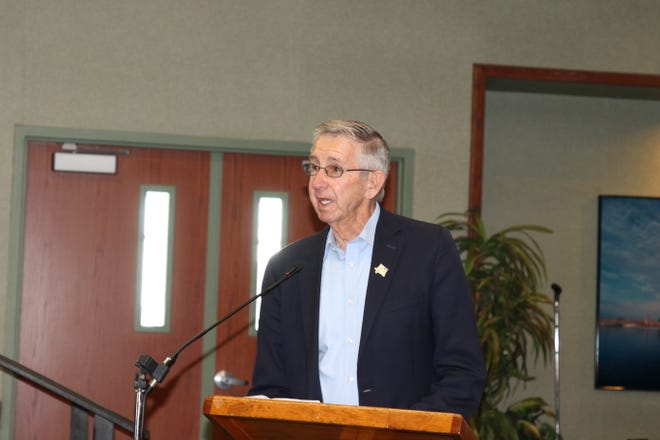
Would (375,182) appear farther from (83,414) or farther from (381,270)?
(83,414)

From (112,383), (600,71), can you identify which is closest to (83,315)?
(112,383)

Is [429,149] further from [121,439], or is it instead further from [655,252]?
[121,439]

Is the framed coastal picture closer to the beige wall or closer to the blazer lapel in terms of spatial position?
the beige wall

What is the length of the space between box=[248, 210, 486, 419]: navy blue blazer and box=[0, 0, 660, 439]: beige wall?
2484 mm

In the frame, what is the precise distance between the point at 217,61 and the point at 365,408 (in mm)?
3373

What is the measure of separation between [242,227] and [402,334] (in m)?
2.65

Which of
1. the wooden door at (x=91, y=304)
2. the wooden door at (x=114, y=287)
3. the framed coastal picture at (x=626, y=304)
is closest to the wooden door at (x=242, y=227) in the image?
the wooden door at (x=114, y=287)

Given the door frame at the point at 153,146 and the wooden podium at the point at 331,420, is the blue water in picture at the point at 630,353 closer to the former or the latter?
the door frame at the point at 153,146

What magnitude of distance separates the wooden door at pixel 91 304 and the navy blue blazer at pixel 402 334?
239 cm

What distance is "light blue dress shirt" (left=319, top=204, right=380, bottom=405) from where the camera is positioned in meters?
2.32

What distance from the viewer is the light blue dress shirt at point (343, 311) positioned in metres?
2.32

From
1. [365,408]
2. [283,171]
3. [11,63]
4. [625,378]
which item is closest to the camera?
[365,408]

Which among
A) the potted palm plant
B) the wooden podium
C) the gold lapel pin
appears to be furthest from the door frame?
the wooden podium

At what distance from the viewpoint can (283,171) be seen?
4914mm
